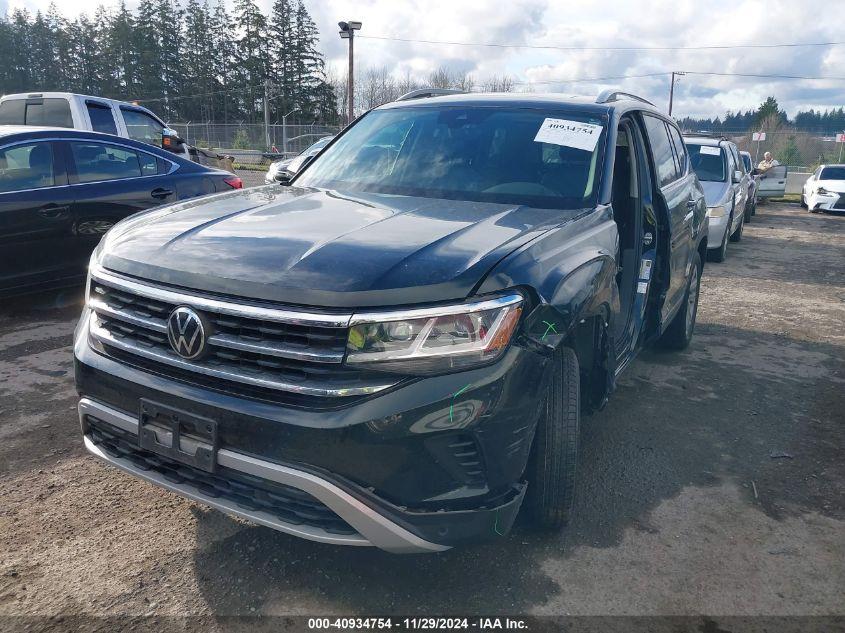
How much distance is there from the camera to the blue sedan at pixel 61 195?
571cm

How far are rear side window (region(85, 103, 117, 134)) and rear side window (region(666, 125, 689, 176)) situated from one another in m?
8.30

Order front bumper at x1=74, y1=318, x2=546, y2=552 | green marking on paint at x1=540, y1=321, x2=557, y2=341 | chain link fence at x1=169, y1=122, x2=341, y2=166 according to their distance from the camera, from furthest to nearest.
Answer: chain link fence at x1=169, y1=122, x2=341, y2=166
green marking on paint at x1=540, y1=321, x2=557, y2=341
front bumper at x1=74, y1=318, x2=546, y2=552

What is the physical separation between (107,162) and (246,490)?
5174 mm

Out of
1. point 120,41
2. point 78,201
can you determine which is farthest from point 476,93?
point 120,41

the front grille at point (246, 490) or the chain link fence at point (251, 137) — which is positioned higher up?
the chain link fence at point (251, 137)

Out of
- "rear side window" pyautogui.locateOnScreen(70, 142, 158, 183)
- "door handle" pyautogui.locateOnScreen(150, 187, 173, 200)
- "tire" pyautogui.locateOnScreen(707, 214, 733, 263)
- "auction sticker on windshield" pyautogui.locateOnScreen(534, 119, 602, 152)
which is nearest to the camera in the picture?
"auction sticker on windshield" pyautogui.locateOnScreen(534, 119, 602, 152)

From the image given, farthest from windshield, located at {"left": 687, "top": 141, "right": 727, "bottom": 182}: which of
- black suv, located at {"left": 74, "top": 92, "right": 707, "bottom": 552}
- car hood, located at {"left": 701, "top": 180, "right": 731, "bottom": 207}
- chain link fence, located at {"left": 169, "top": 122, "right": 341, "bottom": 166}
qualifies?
chain link fence, located at {"left": 169, "top": 122, "right": 341, "bottom": 166}

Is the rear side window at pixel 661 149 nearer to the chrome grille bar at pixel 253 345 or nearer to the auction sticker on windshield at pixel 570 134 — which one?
the auction sticker on windshield at pixel 570 134

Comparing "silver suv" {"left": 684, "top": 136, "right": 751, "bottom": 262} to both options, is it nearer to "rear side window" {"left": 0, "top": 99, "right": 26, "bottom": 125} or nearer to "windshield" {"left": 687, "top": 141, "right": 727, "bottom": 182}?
"windshield" {"left": 687, "top": 141, "right": 727, "bottom": 182}

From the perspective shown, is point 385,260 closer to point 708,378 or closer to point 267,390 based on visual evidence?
point 267,390

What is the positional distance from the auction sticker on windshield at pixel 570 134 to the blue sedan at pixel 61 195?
436cm

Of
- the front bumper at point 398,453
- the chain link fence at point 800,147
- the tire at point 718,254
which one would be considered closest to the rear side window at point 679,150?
the front bumper at point 398,453

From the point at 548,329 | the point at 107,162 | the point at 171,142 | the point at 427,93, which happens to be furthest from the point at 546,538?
the point at 171,142

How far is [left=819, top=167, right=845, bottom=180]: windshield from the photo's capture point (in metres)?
20.5
